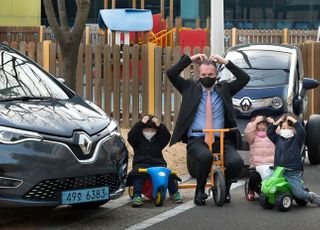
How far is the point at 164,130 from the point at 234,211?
1231 millimetres

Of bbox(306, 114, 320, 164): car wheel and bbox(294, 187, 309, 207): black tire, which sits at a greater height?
bbox(306, 114, 320, 164): car wheel

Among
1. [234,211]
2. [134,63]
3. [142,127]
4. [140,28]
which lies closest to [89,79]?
[134,63]

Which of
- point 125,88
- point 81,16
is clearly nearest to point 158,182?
point 81,16

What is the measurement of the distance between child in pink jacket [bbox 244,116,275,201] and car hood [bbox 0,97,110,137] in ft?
5.92

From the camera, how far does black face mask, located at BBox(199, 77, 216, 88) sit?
26.4 feet

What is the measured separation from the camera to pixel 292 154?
25.4 ft

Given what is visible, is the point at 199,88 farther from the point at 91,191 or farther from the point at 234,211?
the point at 91,191

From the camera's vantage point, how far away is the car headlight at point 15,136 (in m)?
6.39

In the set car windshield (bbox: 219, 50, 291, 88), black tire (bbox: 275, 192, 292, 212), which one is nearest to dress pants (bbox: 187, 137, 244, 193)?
black tire (bbox: 275, 192, 292, 212)

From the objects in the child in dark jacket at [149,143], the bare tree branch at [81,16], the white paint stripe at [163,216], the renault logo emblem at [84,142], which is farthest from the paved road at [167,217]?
the bare tree branch at [81,16]

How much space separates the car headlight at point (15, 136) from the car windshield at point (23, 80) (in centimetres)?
84

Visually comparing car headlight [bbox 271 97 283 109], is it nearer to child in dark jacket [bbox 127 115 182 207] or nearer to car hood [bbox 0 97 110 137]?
child in dark jacket [bbox 127 115 182 207]

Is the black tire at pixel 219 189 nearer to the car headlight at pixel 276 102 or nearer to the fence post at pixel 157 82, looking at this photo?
the car headlight at pixel 276 102

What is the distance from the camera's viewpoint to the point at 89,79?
14180 millimetres
